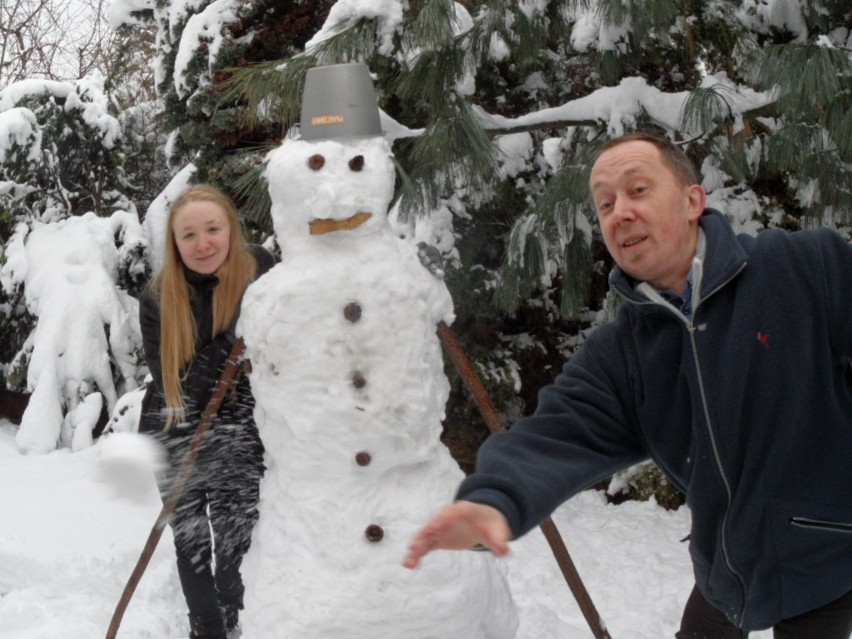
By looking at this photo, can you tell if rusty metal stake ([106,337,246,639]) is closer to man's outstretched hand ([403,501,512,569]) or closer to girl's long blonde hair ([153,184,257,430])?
girl's long blonde hair ([153,184,257,430])

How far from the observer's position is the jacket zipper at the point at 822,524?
5.40 feet

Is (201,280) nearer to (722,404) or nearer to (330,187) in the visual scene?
(330,187)

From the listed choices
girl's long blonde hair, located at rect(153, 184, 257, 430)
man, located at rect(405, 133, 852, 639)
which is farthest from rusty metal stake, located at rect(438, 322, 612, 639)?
man, located at rect(405, 133, 852, 639)

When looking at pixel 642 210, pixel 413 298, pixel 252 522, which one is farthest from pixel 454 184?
pixel 642 210

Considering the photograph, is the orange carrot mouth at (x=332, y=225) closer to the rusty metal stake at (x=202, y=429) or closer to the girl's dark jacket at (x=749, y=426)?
the rusty metal stake at (x=202, y=429)

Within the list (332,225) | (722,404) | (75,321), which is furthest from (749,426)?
(75,321)

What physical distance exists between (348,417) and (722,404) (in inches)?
50.2

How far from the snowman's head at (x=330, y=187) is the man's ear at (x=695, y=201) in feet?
4.06

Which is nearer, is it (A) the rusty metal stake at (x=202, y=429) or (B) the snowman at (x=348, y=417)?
(B) the snowman at (x=348, y=417)

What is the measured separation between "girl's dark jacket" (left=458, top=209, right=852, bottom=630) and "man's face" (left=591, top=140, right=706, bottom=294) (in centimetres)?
5

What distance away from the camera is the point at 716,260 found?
1.68 m

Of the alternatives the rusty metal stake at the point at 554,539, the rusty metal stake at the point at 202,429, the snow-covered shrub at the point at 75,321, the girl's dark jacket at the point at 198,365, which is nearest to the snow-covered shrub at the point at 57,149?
the snow-covered shrub at the point at 75,321

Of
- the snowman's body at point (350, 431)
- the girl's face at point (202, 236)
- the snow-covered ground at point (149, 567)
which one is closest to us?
the snowman's body at point (350, 431)

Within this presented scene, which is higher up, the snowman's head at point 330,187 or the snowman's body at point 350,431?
the snowman's head at point 330,187
